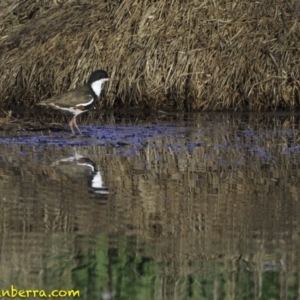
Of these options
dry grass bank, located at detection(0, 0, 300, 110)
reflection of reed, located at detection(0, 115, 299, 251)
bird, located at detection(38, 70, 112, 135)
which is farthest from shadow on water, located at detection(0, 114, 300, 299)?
dry grass bank, located at detection(0, 0, 300, 110)

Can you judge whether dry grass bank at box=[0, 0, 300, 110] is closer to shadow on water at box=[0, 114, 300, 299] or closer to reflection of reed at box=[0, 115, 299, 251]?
shadow on water at box=[0, 114, 300, 299]

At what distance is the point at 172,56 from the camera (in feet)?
55.4

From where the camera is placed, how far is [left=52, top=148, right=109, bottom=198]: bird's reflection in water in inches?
354

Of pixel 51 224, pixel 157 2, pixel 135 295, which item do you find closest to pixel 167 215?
pixel 51 224

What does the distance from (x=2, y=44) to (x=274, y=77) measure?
5354 mm

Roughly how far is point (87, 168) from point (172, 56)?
6.92 metres

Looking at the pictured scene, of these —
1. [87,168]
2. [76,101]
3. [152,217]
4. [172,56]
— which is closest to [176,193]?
[152,217]

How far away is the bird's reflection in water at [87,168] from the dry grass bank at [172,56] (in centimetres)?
536

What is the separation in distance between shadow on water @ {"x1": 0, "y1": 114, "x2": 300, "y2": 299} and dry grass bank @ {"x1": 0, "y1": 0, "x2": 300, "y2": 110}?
3996mm

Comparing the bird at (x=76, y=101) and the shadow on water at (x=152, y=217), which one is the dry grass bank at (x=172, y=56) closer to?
the bird at (x=76, y=101)

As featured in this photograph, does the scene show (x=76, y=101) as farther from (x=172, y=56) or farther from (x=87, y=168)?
(x=172, y=56)

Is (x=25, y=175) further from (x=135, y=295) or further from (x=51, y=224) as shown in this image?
(x=135, y=295)

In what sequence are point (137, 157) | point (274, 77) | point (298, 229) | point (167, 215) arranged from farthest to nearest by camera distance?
1. point (274, 77)
2. point (137, 157)
3. point (167, 215)
4. point (298, 229)

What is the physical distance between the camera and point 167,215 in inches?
311
